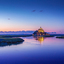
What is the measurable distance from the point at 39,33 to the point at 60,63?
138 metres

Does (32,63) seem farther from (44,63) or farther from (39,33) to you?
(39,33)

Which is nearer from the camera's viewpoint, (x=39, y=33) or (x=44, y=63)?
(x=44, y=63)

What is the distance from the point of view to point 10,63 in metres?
11.1

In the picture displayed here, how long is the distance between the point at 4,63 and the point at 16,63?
1632 mm

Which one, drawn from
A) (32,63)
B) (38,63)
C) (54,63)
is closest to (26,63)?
(32,63)

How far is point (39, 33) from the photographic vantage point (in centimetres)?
14825

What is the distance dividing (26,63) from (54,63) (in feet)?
12.2

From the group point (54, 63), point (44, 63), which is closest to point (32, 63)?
point (44, 63)

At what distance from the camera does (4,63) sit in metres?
11.1

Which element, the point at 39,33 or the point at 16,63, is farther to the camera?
the point at 39,33

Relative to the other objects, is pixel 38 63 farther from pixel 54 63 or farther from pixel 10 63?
pixel 10 63

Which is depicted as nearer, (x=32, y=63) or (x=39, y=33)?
(x=32, y=63)

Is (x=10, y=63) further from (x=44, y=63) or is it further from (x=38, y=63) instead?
(x=44, y=63)

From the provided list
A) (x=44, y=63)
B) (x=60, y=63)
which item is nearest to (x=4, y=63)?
(x=44, y=63)
